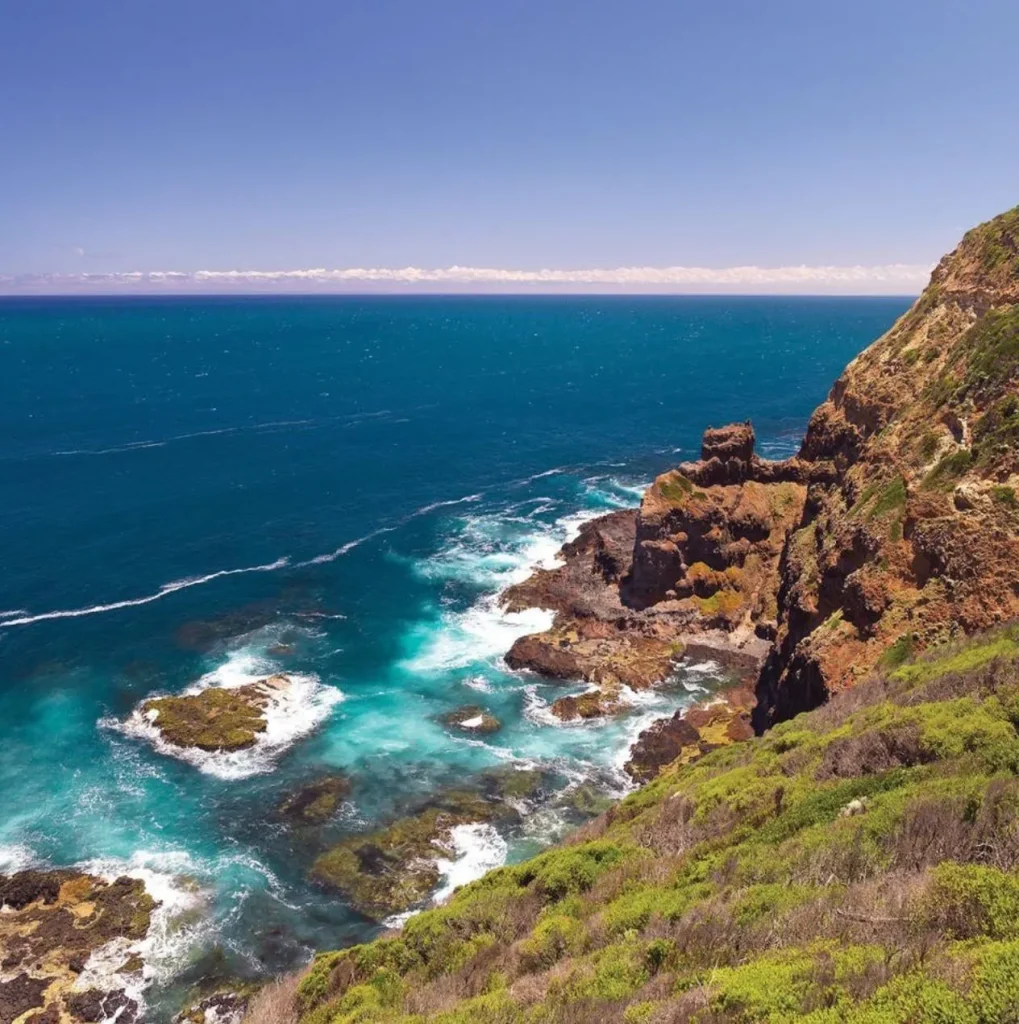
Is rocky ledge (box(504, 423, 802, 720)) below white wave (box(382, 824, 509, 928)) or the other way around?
the other way around

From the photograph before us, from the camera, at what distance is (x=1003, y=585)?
1547 inches

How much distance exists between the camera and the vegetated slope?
47.2 feet

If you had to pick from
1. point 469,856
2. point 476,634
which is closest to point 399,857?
point 469,856

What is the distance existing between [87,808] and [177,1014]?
1779 centimetres

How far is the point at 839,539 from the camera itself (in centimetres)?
5022

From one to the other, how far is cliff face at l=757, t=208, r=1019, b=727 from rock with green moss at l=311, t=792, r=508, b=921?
2175cm

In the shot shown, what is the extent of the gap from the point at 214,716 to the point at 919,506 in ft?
163

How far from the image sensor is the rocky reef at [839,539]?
138 feet

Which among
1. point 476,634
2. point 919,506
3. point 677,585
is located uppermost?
point 919,506

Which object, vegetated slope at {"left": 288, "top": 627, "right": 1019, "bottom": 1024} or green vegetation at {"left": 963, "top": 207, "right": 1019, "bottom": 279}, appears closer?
vegetated slope at {"left": 288, "top": 627, "right": 1019, "bottom": 1024}

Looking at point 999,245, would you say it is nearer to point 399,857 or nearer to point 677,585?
point 677,585

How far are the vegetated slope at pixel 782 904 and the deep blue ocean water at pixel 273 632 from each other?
1836 cm

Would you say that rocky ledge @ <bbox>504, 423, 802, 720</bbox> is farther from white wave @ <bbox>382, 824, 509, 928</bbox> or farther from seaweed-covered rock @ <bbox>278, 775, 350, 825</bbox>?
seaweed-covered rock @ <bbox>278, 775, 350, 825</bbox>

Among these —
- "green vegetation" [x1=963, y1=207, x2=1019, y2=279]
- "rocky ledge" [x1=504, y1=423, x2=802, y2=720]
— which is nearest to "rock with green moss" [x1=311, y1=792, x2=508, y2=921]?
"rocky ledge" [x1=504, y1=423, x2=802, y2=720]
